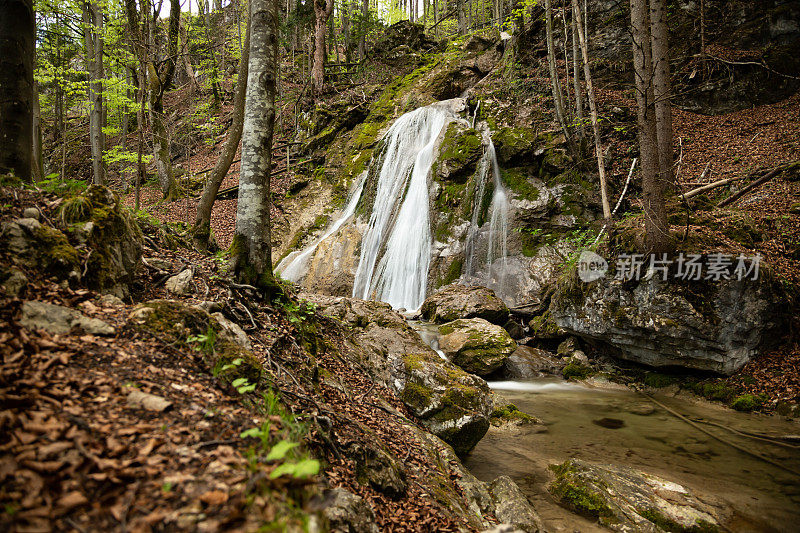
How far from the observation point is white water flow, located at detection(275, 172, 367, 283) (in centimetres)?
1392

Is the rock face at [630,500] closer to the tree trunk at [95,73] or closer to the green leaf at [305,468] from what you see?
the green leaf at [305,468]

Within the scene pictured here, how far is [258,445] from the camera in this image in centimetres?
184

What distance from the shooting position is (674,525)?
3.75m

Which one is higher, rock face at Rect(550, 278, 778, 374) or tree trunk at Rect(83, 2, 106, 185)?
tree trunk at Rect(83, 2, 106, 185)

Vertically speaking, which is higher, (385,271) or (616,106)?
(616,106)

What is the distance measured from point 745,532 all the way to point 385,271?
10.7 meters

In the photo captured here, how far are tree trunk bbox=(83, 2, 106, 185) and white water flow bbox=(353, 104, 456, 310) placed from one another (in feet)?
31.1

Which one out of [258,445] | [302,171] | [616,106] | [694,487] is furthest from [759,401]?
[302,171]

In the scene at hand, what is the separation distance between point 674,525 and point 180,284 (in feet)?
19.1

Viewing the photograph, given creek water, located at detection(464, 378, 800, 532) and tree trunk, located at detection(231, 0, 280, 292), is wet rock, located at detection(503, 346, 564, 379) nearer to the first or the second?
creek water, located at detection(464, 378, 800, 532)

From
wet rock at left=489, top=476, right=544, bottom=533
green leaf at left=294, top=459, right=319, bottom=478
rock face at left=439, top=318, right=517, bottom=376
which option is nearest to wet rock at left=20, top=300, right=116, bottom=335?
green leaf at left=294, top=459, right=319, bottom=478

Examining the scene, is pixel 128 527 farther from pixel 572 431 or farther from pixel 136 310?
pixel 572 431

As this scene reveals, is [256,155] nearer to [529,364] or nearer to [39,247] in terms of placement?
[39,247]

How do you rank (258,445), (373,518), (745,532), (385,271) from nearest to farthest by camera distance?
(258,445)
(373,518)
(745,532)
(385,271)
